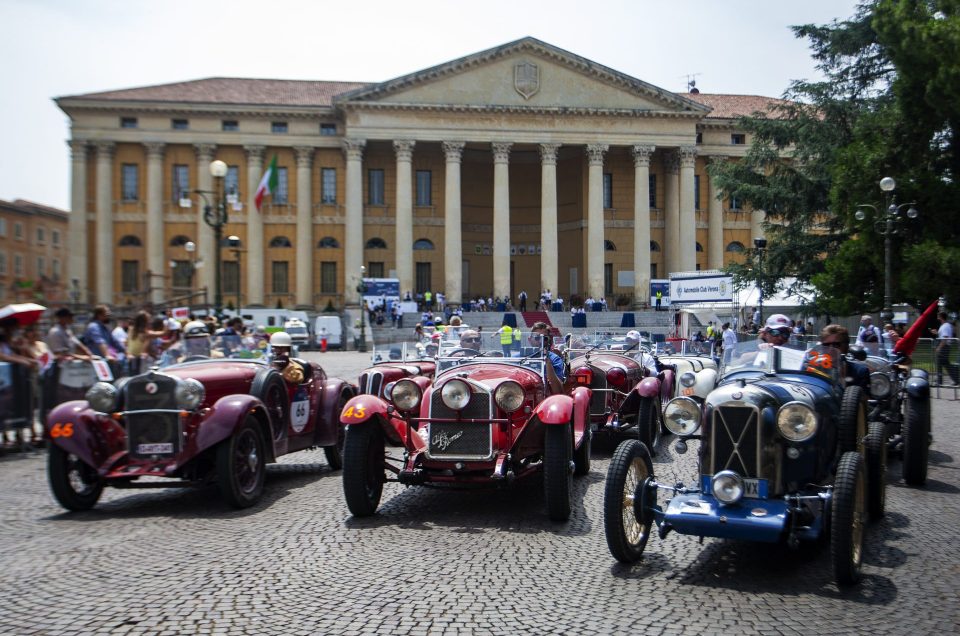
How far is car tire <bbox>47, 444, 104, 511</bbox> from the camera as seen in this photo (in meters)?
7.79

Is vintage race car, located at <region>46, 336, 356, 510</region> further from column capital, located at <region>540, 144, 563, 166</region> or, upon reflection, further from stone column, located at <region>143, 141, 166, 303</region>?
stone column, located at <region>143, 141, 166, 303</region>

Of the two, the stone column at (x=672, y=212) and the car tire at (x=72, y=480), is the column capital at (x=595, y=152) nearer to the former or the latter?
the stone column at (x=672, y=212)

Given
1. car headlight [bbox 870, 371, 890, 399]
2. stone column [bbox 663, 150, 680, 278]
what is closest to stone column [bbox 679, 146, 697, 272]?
stone column [bbox 663, 150, 680, 278]

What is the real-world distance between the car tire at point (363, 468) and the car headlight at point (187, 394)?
1610 millimetres

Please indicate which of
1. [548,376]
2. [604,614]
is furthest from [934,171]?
[604,614]

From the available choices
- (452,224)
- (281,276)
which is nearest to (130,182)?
(281,276)

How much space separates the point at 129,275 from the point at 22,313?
41677mm

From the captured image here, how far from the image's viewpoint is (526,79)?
48875 mm

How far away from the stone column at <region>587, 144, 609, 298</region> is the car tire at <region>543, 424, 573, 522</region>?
138 ft

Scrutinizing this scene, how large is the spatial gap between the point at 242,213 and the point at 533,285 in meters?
19.4

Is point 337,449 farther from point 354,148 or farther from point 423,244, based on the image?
point 423,244

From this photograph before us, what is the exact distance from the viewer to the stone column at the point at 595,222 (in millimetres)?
48938

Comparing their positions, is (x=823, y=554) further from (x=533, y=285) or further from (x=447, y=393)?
(x=533, y=285)

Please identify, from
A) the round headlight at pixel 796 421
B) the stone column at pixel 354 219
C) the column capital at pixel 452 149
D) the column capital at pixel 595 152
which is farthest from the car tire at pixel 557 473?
the column capital at pixel 595 152
